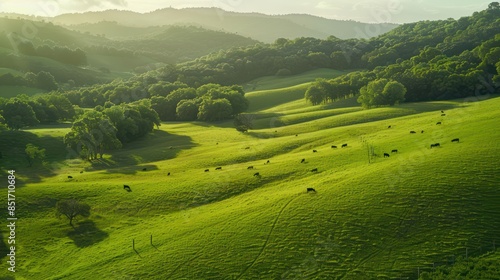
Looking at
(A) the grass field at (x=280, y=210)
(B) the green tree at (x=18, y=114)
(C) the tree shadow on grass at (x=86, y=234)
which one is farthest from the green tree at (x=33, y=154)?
(C) the tree shadow on grass at (x=86, y=234)

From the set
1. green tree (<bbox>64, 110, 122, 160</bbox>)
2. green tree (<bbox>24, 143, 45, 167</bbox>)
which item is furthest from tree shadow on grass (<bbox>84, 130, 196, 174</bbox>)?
green tree (<bbox>24, 143, 45, 167</bbox>)

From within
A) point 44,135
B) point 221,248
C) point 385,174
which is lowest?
point 221,248

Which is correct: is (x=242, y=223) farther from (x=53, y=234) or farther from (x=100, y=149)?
(x=100, y=149)

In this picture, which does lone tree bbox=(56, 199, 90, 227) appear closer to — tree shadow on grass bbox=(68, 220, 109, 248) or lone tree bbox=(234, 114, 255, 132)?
tree shadow on grass bbox=(68, 220, 109, 248)

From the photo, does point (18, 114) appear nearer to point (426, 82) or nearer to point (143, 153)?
point (143, 153)

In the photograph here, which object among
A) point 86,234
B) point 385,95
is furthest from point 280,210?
point 385,95

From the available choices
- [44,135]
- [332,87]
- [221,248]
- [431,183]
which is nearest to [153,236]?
[221,248]
